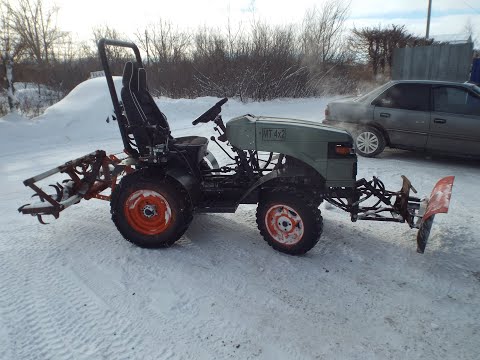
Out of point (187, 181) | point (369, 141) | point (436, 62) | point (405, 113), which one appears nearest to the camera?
point (187, 181)

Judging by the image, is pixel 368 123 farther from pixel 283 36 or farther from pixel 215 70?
pixel 283 36

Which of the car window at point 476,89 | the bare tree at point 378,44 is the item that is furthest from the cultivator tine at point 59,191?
the bare tree at point 378,44

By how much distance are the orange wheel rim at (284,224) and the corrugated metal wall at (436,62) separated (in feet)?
43.7

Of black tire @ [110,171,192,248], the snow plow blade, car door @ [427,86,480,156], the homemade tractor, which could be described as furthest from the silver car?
black tire @ [110,171,192,248]

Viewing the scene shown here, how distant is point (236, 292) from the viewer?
9.32 ft

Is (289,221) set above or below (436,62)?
below

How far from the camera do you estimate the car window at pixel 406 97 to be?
6.18 meters

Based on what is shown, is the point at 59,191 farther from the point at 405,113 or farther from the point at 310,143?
the point at 405,113

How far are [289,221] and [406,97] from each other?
4.38 m

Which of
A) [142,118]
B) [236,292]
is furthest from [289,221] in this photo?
[142,118]

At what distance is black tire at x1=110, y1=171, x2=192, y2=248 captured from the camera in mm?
3357

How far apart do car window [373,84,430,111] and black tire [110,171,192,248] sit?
4.68m

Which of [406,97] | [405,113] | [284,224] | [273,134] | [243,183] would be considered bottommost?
[284,224]

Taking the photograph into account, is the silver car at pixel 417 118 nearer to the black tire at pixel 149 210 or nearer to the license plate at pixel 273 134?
the license plate at pixel 273 134
